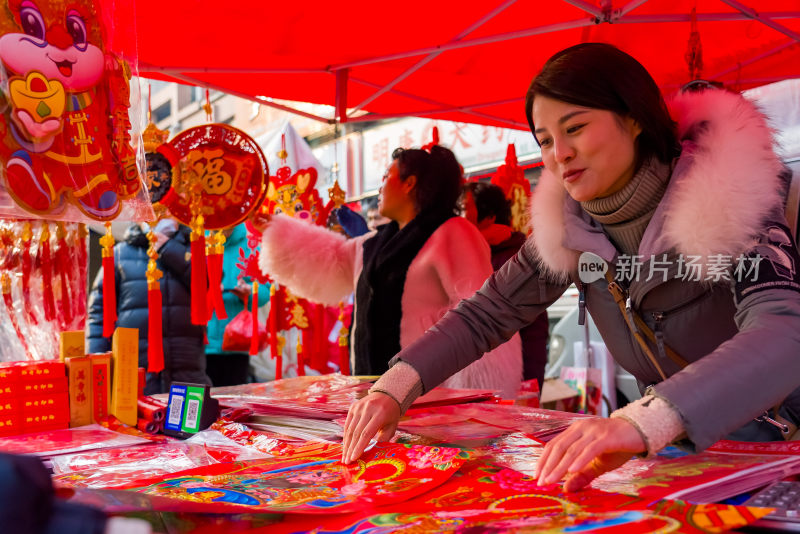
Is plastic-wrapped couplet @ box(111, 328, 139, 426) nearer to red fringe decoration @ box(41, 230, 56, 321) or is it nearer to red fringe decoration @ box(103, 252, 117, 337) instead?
red fringe decoration @ box(41, 230, 56, 321)

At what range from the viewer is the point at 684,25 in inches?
92.2

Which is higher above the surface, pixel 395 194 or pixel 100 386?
pixel 395 194

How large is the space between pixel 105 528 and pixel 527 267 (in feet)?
3.12

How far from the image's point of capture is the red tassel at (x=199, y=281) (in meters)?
1.94

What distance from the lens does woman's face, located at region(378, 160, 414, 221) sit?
2.52 meters

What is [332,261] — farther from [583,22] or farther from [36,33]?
[36,33]

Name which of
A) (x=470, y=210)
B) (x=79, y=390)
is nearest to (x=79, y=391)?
(x=79, y=390)

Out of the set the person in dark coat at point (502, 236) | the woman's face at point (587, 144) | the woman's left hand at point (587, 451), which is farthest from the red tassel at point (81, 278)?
the person in dark coat at point (502, 236)

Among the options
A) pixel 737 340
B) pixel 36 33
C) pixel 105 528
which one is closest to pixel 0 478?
pixel 105 528

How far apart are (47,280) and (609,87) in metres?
1.20

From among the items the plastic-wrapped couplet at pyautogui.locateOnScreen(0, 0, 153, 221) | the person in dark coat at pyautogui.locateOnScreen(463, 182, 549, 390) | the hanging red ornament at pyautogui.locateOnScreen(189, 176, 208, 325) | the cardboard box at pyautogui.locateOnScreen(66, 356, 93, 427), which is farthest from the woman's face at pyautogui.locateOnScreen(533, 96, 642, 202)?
the person in dark coat at pyautogui.locateOnScreen(463, 182, 549, 390)

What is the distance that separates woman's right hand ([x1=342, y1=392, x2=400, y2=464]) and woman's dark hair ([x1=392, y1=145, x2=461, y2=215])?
57.9 inches

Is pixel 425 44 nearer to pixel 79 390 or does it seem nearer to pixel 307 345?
pixel 307 345

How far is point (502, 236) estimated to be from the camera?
2.99 metres
